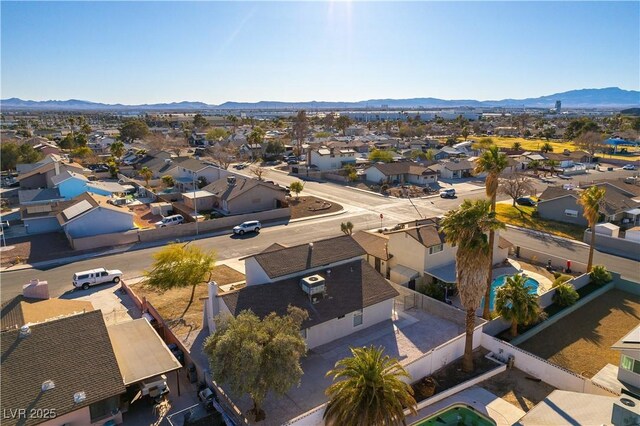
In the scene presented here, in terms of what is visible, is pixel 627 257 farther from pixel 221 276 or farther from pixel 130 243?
pixel 130 243

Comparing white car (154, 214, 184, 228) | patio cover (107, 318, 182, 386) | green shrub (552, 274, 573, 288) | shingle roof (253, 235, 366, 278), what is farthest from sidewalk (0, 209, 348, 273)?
green shrub (552, 274, 573, 288)

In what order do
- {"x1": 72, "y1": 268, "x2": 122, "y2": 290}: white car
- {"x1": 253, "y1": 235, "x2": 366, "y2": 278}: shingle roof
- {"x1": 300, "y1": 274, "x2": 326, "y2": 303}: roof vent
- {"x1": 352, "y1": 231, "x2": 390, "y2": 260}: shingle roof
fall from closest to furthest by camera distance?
{"x1": 300, "y1": 274, "x2": 326, "y2": 303}: roof vent < {"x1": 253, "y1": 235, "x2": 366, "y2": 278}: shingle roof < {"x1": 72, "y1": 268, "x2": 122, "y2": 290}: white car < {"x1": 352, "y1": 231, "x2": 390, "y2": 260}: shingle roof

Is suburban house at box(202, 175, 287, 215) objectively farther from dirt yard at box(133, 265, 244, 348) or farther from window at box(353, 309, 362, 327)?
window at box(353, 309, 362, 327)

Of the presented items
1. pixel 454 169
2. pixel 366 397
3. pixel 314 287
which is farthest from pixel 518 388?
pixel 454 169

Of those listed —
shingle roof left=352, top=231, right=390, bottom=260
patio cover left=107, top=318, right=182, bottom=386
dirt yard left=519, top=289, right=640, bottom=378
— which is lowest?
dirt yard left=519, top=289, right=640, bottom=378

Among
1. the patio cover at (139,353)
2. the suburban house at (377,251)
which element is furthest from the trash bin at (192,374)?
the suburban house at (377,251)

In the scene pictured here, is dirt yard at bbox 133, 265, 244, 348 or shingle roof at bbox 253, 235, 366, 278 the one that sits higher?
shingle roof at bbox 253, 235, 366, 278

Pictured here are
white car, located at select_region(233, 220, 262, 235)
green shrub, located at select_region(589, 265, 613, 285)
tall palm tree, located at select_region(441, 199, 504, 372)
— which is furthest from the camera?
white car, located at select_region(233, 220, 262, 235)
